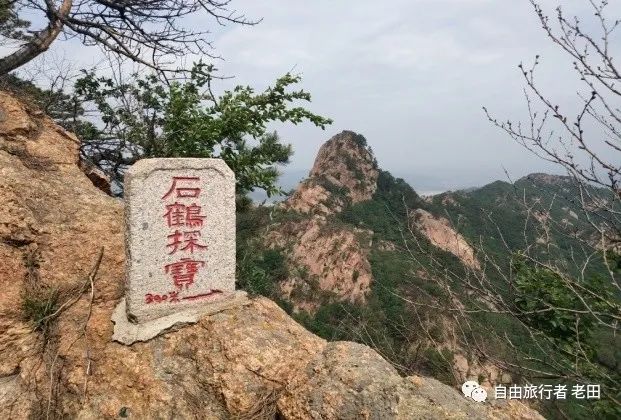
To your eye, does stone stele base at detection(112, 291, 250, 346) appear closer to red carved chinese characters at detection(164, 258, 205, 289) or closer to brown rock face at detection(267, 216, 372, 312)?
red carved chinese characters at detection(164, 258, 205, 289)

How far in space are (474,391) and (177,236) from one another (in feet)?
8.65

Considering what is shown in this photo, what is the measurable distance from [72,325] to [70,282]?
17.2 inches

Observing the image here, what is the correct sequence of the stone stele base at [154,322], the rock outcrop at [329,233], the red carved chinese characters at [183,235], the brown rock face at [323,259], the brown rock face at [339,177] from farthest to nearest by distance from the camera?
the brown rock face at [339,177]
the rock outcrop at [329,233]
the brown rock face at [323,259]
the red carved chinese characters at [183,235]
the stone stele base at [154,322]

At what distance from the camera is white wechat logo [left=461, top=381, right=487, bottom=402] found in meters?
2.94

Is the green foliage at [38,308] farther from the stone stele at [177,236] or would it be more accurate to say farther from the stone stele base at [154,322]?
the stone stele at [177,236]

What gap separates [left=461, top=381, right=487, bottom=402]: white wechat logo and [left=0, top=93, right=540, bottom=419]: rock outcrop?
0.06 m

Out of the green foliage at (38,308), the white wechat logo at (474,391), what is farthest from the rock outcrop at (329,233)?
the white wechat logo at (474,391)

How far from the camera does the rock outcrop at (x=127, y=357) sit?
9.61 ft

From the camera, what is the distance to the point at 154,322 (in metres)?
3.67

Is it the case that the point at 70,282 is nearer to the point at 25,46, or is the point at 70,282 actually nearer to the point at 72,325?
the point at 72,325

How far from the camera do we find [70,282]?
3898 millimetres

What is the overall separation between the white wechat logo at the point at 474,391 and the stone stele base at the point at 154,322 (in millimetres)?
2055

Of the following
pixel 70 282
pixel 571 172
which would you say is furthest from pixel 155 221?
pixel 571 172

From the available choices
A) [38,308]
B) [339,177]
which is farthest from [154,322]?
[339,177]
